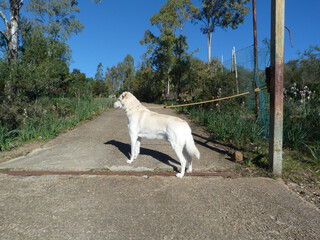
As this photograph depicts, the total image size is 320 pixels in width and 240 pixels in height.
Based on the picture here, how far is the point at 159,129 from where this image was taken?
389 cm

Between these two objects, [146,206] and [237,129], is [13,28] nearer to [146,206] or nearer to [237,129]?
[237,129]

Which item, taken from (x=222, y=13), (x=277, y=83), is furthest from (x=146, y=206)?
(x=222, y=13)

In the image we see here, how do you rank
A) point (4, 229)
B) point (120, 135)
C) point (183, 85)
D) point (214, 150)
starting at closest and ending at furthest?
point (4, 229) → point (214, 150) → point (120, 135) → point (183, 85)

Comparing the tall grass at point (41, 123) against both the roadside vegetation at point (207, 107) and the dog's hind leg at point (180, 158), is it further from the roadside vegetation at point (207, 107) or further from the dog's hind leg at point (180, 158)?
the dog's hind leg at point (180, 158)

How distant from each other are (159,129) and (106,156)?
1.74 m

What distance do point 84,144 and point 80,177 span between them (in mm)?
2350

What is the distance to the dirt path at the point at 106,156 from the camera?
4.18 meters

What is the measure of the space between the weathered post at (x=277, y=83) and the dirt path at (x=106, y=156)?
2.93 feet

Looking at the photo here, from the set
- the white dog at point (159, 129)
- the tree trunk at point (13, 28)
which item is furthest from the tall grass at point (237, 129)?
the tree trunk at point (13, 28)

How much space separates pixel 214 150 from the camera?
5.29m

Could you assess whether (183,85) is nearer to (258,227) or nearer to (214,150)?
(214,150)

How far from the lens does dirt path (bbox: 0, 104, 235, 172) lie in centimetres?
418

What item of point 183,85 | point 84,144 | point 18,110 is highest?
point 183,85

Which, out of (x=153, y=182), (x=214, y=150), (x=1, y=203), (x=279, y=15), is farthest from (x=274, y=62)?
(x=1, y=203)
